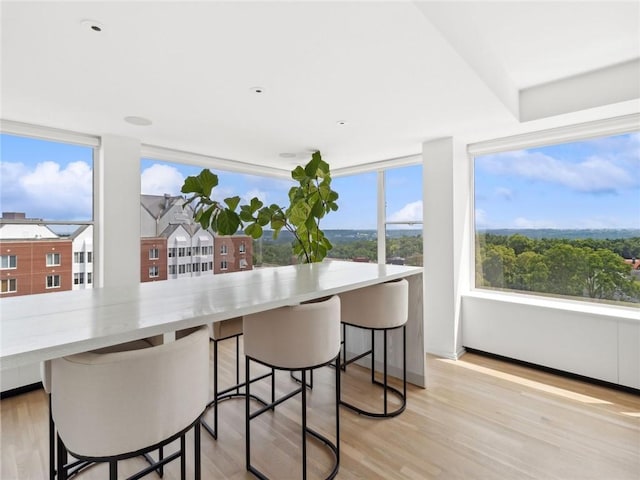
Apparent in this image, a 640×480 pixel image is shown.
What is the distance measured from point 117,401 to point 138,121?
2.67 m

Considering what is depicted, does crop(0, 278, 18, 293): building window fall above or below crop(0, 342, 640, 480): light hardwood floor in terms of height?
above

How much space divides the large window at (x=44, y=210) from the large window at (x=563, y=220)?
4.31m

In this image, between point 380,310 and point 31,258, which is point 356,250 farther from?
point 31,258

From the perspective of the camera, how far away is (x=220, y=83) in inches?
86.1

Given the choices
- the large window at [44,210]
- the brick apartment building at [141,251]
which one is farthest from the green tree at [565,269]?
the large window at [44,210]

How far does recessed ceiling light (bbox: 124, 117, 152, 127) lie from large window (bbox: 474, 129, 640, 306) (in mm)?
3507

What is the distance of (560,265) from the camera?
3254 mm

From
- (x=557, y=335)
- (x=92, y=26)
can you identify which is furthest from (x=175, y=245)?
(x=557, y=335)

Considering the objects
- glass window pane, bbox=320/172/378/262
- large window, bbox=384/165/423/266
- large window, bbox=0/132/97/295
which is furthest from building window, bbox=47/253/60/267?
large window, bbox=384/165/423/266

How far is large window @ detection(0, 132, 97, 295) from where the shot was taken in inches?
115

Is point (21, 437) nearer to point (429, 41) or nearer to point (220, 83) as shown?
point (220, 83)

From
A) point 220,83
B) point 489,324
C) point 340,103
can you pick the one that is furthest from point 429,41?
point 489,324

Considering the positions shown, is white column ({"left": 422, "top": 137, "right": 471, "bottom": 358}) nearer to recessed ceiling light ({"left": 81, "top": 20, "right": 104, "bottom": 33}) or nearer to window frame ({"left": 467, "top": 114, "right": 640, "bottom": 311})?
window frame ({"left": 467, "top": 114, "right": 640, "bottom": 311})

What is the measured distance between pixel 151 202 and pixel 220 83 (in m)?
2.21
